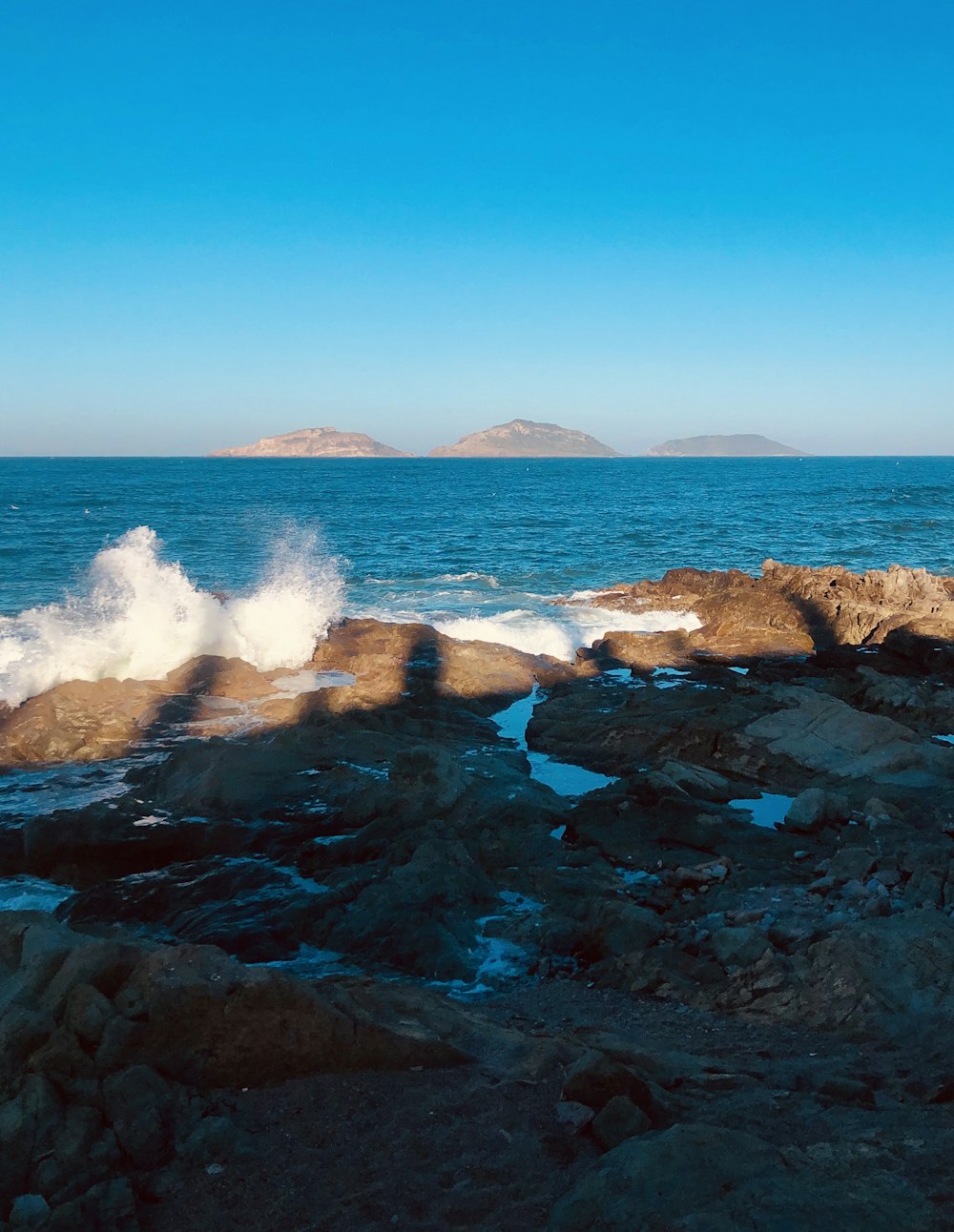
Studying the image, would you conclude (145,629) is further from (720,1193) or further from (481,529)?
(481,529)

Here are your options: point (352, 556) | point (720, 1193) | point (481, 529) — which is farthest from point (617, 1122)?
point (481, 529)

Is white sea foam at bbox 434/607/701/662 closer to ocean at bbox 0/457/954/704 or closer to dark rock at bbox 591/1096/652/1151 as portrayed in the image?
→ ocean at bbox 0/457/954/704

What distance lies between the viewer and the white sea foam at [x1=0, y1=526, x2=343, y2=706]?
1869 centimetres

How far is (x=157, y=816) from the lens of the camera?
11.1m

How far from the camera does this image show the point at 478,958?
817cm

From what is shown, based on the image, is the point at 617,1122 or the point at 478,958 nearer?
the point at 617,1122

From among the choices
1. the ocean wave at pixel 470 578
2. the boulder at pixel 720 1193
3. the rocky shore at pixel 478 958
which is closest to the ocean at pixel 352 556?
the ocean wave at pixel 470 578

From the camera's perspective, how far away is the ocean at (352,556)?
2180 centimetres

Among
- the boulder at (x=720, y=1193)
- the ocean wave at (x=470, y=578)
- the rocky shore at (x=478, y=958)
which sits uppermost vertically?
the ocean wave at (x=470, y=578)

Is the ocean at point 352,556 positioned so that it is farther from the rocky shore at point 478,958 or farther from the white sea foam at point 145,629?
the rocky shore at point 478,958

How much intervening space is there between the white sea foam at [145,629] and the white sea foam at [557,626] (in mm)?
4145

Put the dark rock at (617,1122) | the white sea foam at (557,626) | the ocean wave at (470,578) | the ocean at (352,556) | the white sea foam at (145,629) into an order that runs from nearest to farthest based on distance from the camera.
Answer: the dark rock at (617,1122), the white sea foam at (145,629), the ocean at (352,556), the white sea foam at (557,626), the ocean wave at (470,578)

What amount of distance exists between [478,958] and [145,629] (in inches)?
596

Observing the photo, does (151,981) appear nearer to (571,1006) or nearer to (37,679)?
(571,1006)
